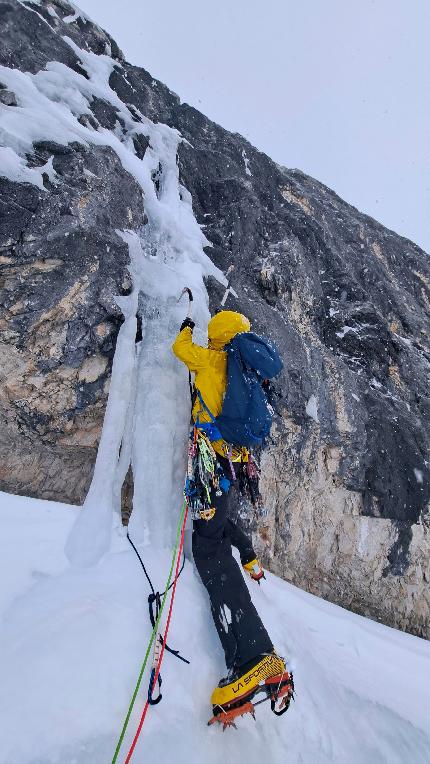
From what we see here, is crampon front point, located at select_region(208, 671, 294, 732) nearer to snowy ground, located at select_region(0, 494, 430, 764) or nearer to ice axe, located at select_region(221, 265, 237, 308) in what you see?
snowy ground, located at select_region(0, 494, 430, 764)

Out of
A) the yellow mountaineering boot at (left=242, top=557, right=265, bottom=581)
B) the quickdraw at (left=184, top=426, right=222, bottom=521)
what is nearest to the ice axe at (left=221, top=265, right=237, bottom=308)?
the quickdraw at (left=184, top=426, right=222, bottom=521)

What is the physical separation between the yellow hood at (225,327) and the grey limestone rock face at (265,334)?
113 cm

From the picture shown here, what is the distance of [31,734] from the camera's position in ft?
5.64

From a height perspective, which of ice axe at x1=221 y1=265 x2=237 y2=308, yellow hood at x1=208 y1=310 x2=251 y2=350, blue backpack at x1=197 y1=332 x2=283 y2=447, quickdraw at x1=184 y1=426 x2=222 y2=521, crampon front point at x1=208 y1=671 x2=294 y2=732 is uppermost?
ice axe at x1=221 y1=265 x2=237 y2=308

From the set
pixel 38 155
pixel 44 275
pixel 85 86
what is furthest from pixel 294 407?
pixel 85 86

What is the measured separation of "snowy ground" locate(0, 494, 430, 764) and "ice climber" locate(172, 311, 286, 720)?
0.57 ft

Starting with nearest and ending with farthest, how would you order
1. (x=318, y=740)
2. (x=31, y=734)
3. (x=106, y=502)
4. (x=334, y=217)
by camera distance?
(x=31, y=734)
(x=318, y=740)
(x=106, y=502)
(x=334, y=217)

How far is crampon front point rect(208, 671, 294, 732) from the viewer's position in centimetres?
213

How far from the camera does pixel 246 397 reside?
3.05 metres

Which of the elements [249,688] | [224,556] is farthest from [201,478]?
[249,688]

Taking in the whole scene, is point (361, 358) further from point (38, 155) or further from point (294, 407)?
point (38, 155)

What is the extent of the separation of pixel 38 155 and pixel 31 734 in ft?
15.0

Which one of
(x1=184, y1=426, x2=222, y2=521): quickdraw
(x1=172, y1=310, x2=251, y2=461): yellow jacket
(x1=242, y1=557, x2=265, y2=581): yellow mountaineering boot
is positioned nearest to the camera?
(x1=184, y1=426, x2=222, y2=521): quickdraw

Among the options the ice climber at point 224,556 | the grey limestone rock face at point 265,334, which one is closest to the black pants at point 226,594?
the ice climber at point 224,556
